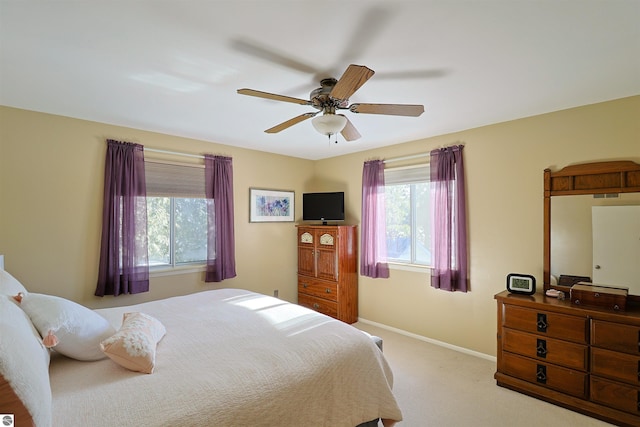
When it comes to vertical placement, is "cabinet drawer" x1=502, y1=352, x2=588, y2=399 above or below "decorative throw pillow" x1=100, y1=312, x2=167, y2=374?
below

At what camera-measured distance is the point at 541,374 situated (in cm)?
253

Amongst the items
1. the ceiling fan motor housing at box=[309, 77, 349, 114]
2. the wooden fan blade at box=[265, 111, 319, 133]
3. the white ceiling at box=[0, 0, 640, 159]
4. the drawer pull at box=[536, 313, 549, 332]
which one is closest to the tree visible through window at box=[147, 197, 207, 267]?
the white ceiling at box=[0, 0, 640, 159]

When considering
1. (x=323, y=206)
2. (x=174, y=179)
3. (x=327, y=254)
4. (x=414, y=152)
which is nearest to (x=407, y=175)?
(x=414, y=152)

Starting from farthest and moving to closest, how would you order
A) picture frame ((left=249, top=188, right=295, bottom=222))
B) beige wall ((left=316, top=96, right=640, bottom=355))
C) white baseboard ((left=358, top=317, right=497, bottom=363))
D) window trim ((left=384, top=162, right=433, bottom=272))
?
picture frame ((left=249, top=188, right=295, bottom=222)) < window trim ((left=384, top=162, right=433, bottom=272)) < white baseboard ((left=358, top=317, right=497, bottom=363)) < beige wall ((left=316, top=96, right=640, bottom=355))

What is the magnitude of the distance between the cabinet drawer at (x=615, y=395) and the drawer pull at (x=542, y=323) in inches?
16.5

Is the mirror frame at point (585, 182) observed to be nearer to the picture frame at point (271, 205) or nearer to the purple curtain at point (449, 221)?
the purple curtain at point (449, 221)

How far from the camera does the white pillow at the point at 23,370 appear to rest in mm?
880

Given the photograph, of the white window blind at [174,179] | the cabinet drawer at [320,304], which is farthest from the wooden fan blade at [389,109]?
the cabinet drawer at [320,304]

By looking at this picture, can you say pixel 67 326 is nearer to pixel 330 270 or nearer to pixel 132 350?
pixel 132 350

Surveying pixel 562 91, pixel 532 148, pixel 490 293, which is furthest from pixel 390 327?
pixel 562 91

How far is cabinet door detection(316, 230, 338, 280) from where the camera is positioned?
4199mm

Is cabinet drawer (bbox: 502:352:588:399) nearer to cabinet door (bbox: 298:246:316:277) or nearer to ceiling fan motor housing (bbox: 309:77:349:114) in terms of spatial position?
cabinet door (bbox: 298:246:316:277)

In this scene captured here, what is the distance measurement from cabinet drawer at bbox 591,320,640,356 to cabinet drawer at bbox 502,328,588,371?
0.41ft

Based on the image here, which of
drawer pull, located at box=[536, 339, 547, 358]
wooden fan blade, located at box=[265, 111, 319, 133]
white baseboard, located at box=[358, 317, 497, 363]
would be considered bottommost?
white baseboard, located at box=[358, 317, 497, 363]
